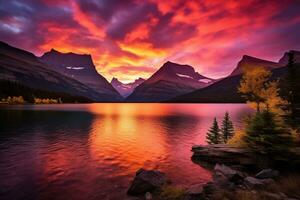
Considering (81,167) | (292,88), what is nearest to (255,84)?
(292,88)

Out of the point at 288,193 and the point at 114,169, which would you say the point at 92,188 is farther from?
the point at 288,193

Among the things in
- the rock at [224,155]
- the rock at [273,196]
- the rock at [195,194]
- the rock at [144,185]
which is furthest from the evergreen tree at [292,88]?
the rock at [144,185]

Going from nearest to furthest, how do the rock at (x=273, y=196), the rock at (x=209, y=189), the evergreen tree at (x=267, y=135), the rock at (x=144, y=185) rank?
the rock at (x=273, y=196)
the rock at (x=209, y=189)
the rock at (x=144, y=185)
the evergreen tree at (x=267, y=135)

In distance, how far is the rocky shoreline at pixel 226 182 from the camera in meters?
15.1

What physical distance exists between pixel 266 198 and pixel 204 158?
52.6 feet

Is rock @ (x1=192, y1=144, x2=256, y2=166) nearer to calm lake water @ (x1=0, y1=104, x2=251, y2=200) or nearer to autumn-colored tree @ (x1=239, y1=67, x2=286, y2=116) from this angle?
calm lake water @ (x1=0, y1=104, x2=251, y2=200)

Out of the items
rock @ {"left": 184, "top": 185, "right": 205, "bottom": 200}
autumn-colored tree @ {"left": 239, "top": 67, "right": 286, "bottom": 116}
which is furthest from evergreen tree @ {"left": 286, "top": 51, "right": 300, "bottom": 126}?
rock @ {"left": 184, "top": 185, "right": 205, "bottom": 200}

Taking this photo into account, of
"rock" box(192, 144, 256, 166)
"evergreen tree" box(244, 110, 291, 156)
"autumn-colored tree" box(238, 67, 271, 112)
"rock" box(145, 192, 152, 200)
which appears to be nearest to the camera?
"rock" box(145, 192, 152, 200)

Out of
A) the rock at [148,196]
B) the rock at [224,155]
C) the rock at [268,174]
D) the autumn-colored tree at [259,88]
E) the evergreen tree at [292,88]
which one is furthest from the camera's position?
the evergreen tree at [292,88]

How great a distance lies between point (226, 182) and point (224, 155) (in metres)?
9.96

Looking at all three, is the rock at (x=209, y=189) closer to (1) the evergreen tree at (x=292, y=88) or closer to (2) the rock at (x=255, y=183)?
(2) the rock at (x=255, y=183)

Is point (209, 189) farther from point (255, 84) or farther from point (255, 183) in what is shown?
point (255, 84)

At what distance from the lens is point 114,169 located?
26.1 meters

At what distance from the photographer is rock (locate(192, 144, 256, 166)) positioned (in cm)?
2519
